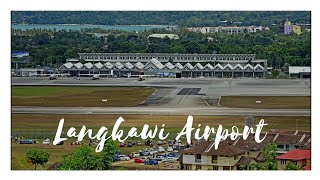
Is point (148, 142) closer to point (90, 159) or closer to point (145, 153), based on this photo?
point (145, 153)

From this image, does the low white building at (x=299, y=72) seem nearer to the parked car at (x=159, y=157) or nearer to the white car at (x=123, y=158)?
the parked car at (x=159, y=157)

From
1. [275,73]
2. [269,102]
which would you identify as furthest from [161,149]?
[275,73]

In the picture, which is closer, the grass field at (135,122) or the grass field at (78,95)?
the grass field at (135,122)

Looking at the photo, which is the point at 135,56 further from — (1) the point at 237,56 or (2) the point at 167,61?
(1) the point at 237,56

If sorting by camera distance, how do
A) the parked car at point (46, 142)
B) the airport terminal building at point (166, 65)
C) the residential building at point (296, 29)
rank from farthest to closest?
the airport terminal building at point (166, 65)
the residential building at point (296, 29)
the parked car at point (46, 142)

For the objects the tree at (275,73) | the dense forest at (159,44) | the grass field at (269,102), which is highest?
the dense forest at (159,44)

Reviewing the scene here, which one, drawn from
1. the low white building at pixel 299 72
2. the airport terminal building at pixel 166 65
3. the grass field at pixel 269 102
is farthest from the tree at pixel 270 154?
the airport terminal building at pixel 166 65
